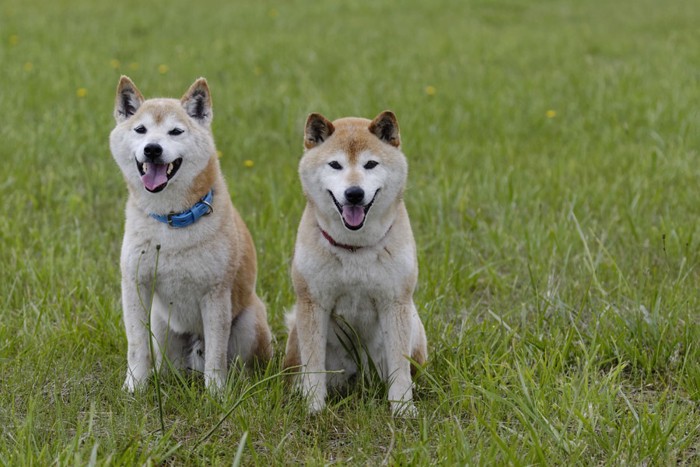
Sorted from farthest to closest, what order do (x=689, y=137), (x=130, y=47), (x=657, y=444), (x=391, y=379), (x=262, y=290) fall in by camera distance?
(x=130, y=47) < (x=689, y=137) < (x=262, y=290) < (x=391, y=379) < (x=657, y=444)

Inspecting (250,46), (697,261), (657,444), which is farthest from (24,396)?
(250,46)

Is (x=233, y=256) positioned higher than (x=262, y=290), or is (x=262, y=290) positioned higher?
(x=233, y=256)

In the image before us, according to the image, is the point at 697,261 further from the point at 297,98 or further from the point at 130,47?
the point at 130,47

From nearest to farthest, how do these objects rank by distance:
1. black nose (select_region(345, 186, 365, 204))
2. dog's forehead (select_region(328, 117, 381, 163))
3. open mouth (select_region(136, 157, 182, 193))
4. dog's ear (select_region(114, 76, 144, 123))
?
black nose (select_region(345, 186, 365, 204)) → dog's forehead (select_region(328, 117, 381, 163)) → open mouth (select_region(136, 157, 182, 193)) → dog's ear (select_region(114, 76, 144, 123))

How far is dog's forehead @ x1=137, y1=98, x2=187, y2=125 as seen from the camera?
12.0ft

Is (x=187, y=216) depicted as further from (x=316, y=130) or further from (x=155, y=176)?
(x=316, y=130)

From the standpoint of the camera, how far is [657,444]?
3072 millimetres

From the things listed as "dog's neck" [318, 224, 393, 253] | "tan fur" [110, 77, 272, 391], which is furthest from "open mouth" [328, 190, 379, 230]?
"tan fur" [110, 77, 272, 391]

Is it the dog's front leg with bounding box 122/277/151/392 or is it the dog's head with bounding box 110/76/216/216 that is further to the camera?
the dog's front leg with bounding box 122/277/151/392

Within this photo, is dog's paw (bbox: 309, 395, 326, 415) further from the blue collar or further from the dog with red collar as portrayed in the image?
the blue collar

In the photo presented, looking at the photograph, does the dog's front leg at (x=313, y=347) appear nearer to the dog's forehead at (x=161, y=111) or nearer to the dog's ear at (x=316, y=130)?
the dog's ear at (x=316, y=130)

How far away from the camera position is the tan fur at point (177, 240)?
362 centimetres

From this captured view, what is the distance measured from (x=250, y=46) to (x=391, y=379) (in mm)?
7656

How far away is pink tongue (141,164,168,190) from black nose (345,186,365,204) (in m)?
0.81
